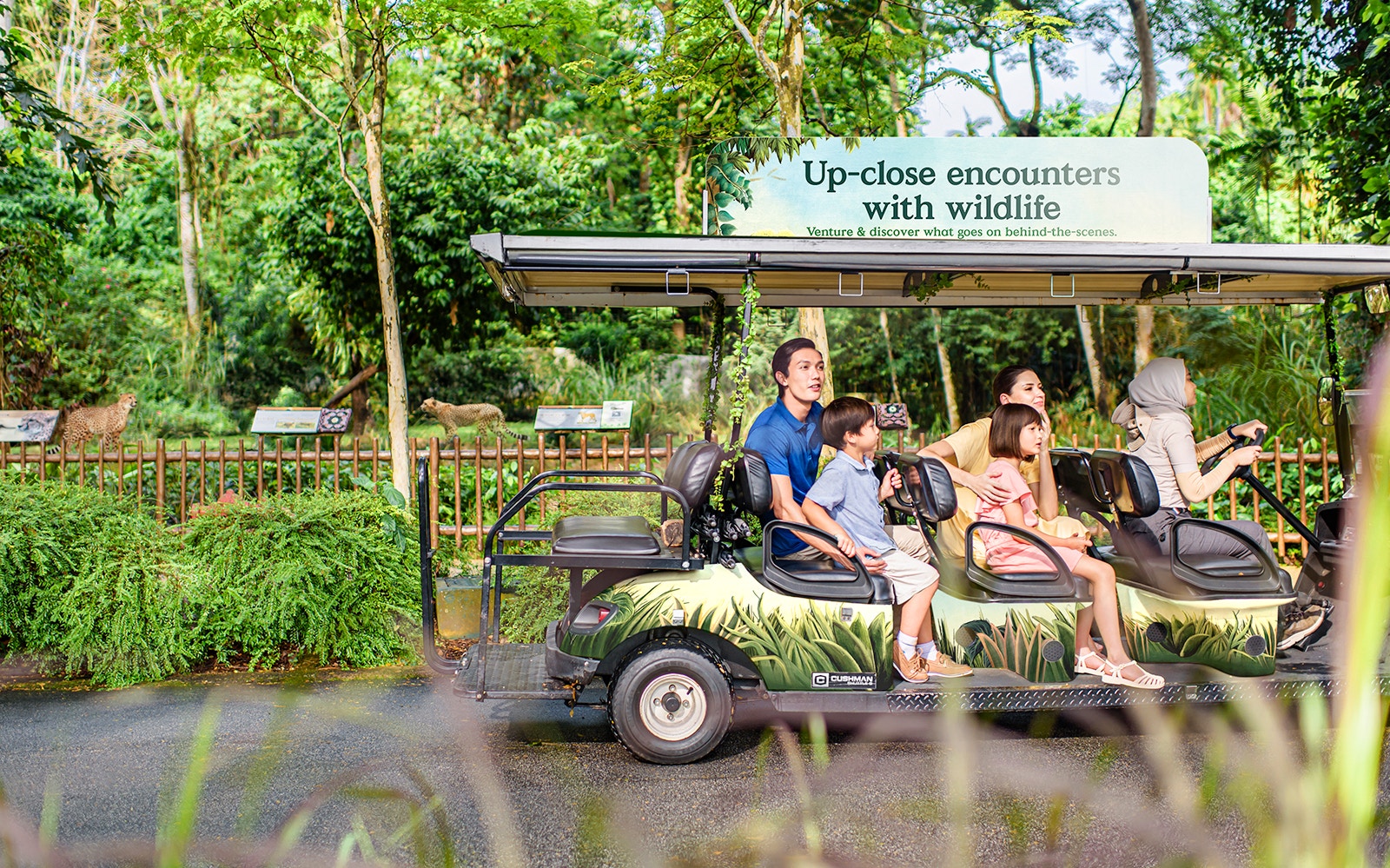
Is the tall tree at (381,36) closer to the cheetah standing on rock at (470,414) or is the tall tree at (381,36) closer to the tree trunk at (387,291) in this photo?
the tree trunk at (387,291)

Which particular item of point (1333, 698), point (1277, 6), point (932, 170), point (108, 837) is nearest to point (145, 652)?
point (108, 837)

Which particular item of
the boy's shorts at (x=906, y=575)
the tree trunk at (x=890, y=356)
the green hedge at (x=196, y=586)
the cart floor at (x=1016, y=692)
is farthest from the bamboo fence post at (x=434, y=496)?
the tree trunk at (x=890, y=356)

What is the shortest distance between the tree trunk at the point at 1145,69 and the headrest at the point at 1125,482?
9.01m

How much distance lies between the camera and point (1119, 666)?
4738 millimetres

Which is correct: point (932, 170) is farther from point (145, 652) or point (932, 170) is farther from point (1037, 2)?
point (1037, 2)

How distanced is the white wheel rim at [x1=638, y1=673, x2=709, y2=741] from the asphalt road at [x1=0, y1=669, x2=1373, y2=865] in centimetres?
17

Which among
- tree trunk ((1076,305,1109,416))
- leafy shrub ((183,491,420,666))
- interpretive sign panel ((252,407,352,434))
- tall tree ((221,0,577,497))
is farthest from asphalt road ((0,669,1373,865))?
tree trunk ((1076,305,1109,416))

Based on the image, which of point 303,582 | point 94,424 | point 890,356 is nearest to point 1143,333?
point 890,356

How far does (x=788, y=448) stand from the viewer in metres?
5.02

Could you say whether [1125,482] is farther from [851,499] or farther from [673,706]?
[673,706]

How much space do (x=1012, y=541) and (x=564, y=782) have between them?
6.94ft

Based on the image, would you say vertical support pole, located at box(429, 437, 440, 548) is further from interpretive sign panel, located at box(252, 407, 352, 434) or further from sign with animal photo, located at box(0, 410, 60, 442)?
sign with animal photo, located at box(0, 410, 60, 442)

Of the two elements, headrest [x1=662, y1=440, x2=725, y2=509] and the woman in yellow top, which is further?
the woman in yellow top

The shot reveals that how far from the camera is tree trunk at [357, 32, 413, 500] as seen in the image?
8938 millimetres
